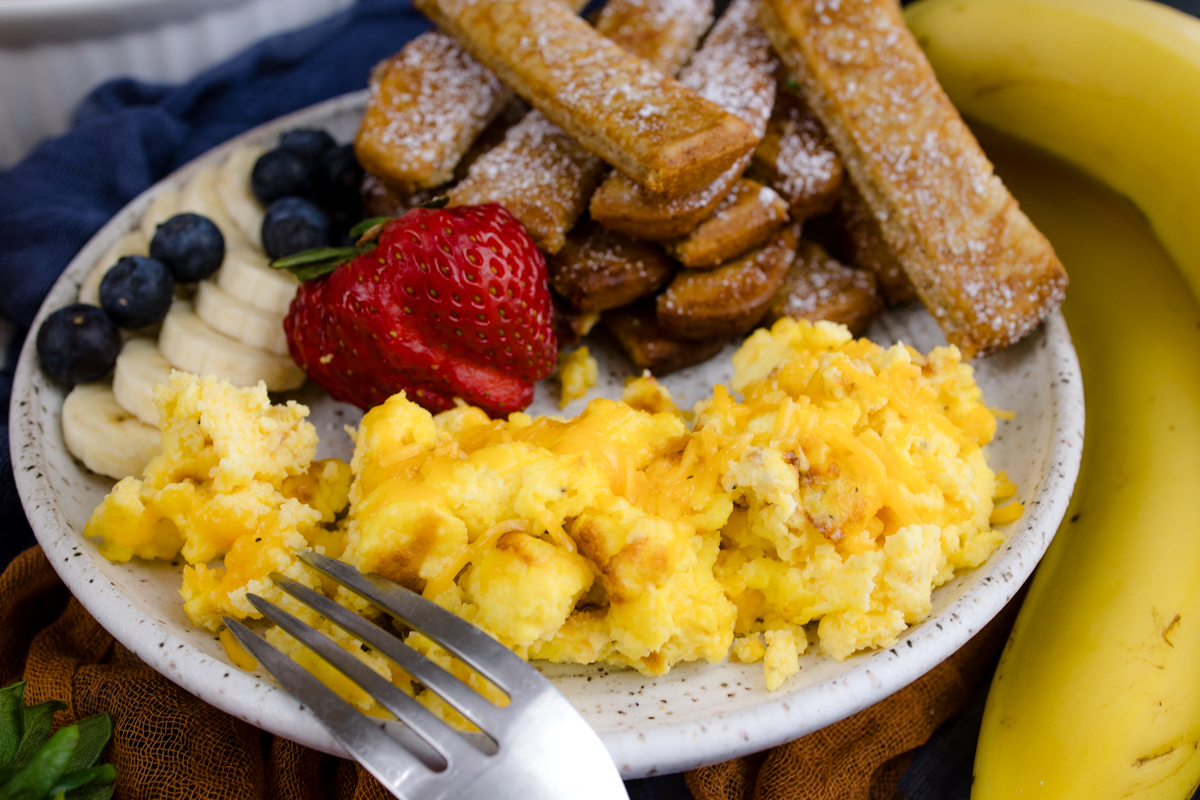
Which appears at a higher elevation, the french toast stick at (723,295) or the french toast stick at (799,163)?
the french toast stick at (799,163)

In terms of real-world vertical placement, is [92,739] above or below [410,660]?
below

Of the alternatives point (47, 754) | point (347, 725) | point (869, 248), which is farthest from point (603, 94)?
point (47, 754)

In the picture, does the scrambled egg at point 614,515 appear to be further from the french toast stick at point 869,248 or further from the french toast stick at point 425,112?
the french toast stick at point 425,112

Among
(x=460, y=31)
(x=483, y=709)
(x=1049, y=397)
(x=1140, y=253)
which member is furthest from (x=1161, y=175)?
(x=483, y=709)

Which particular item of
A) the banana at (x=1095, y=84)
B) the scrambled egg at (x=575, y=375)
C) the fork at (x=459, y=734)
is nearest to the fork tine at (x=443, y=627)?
the fork at (x=459, y=734)

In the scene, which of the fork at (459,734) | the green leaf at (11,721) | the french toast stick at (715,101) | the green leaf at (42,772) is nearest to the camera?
the fork at (459,734)

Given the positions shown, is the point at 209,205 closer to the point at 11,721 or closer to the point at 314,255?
the point at 314,255

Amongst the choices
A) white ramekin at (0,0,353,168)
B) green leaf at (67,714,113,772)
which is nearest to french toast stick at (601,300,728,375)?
green leaf at (67,714,113,772)
